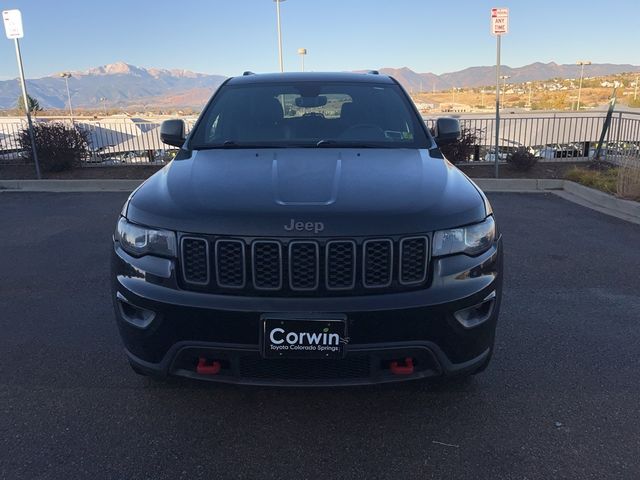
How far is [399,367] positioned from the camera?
2449mm

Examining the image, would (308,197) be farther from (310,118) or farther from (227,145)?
(310,118)

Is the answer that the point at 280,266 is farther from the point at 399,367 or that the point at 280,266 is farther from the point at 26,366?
the point at 26,366

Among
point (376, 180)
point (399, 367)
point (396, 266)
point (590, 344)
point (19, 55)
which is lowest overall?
point (590, 344)

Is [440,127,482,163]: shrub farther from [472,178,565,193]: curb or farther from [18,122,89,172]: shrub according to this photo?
[18,122,89,172]: shrub

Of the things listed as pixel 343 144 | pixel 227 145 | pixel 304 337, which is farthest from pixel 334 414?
pixel 227 145

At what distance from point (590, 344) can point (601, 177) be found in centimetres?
709

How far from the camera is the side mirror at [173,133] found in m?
4.14

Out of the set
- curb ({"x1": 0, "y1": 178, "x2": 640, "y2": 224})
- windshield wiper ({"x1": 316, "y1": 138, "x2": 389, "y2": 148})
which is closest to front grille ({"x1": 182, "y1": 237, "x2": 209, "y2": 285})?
windshield wiper ({"x1": 316, "y1": 138, "x2": 389, "y2": 148})

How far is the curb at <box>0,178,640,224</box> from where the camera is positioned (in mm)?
8290

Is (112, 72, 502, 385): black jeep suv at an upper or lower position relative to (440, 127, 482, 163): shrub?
upper

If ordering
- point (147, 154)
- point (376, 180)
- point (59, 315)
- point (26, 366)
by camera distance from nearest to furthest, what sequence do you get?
point (376, 180) → point (26, 366) → point (59, 315) → point (147, 154)

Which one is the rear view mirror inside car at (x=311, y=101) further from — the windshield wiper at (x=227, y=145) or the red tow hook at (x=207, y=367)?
the red tow hook at (x=207, y=367)

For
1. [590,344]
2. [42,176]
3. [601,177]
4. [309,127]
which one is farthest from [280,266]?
[42,176]

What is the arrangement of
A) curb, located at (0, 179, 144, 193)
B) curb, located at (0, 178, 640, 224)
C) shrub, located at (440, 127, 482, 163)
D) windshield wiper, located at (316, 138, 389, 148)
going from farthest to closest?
1. shrub, located at (440, 127, 482, 163)
2. curb, located at (0, 179, 144, 193)
3. curb, located at (0, 178, 640, 224)
4. windshield wiper, located at (316, 138, 389, 148)
